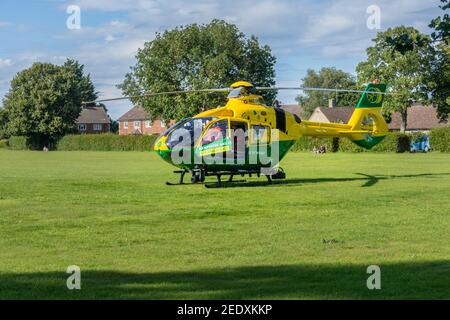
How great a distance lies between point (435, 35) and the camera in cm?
1034

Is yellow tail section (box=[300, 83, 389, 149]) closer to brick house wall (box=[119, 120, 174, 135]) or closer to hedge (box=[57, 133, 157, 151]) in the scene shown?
hedge (box=[57, 133, 157, 151])

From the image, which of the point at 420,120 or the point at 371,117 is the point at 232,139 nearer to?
the point at 371,117

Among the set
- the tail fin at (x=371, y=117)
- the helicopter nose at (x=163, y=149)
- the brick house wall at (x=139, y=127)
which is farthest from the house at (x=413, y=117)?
the helicopter nose at (x=163, y=149)

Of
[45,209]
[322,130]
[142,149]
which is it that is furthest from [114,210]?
[142,149]

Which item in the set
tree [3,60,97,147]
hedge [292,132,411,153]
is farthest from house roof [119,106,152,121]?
hedge [292,132,411,153]

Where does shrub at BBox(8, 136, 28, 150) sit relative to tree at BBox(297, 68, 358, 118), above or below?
below

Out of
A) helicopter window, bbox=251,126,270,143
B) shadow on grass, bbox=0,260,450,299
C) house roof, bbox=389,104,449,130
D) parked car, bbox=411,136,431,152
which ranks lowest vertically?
shadow on grass, bbox=0,260,450,299

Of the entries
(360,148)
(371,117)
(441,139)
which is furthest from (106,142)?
(371,117)

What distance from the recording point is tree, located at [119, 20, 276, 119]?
290 ft

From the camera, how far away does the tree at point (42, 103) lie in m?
107

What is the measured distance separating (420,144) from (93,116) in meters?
104

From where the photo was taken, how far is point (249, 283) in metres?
9.09
